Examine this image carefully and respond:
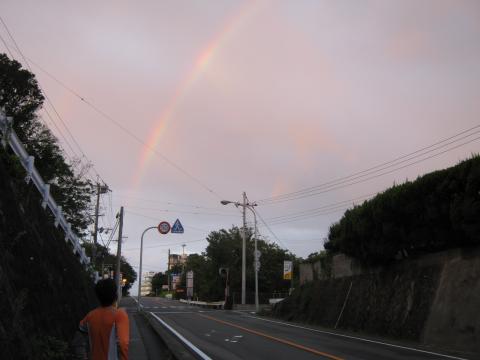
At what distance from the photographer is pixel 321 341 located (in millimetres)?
16453

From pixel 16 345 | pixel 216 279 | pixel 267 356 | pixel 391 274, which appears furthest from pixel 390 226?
pixel 216 279

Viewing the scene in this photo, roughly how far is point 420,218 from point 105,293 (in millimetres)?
17288

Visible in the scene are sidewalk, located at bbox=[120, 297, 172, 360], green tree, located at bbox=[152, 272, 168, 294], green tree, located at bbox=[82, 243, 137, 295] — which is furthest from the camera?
green tree, located at bbox=[152, 272, 168, 294]

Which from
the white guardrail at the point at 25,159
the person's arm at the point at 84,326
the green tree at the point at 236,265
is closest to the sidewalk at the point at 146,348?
the white guardrail at the point at 25,159

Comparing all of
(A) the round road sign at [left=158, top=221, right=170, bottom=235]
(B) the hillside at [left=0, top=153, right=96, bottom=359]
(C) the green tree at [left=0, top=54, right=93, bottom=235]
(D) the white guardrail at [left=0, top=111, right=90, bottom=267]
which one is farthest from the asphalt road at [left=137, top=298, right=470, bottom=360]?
(A) the round road sign at [left=158, top=221, right=170, bottom=235]

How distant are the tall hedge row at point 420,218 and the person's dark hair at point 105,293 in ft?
47.4

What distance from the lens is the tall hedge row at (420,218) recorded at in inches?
653

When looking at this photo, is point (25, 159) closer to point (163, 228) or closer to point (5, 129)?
point (5, 129)

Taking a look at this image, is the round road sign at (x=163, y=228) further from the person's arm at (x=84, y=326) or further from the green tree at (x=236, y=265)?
the person's arm at (x=84, y=326)

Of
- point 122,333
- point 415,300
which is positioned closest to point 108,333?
point 122,333

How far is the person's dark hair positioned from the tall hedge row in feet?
47.4

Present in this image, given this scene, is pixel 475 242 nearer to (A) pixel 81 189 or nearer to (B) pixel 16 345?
(B) pixel 16 345

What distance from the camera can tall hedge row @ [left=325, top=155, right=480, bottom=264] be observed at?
16594 mm

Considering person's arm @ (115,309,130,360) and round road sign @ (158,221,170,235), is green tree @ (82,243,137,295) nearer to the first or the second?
round road sign @ (158,221,170,235)
